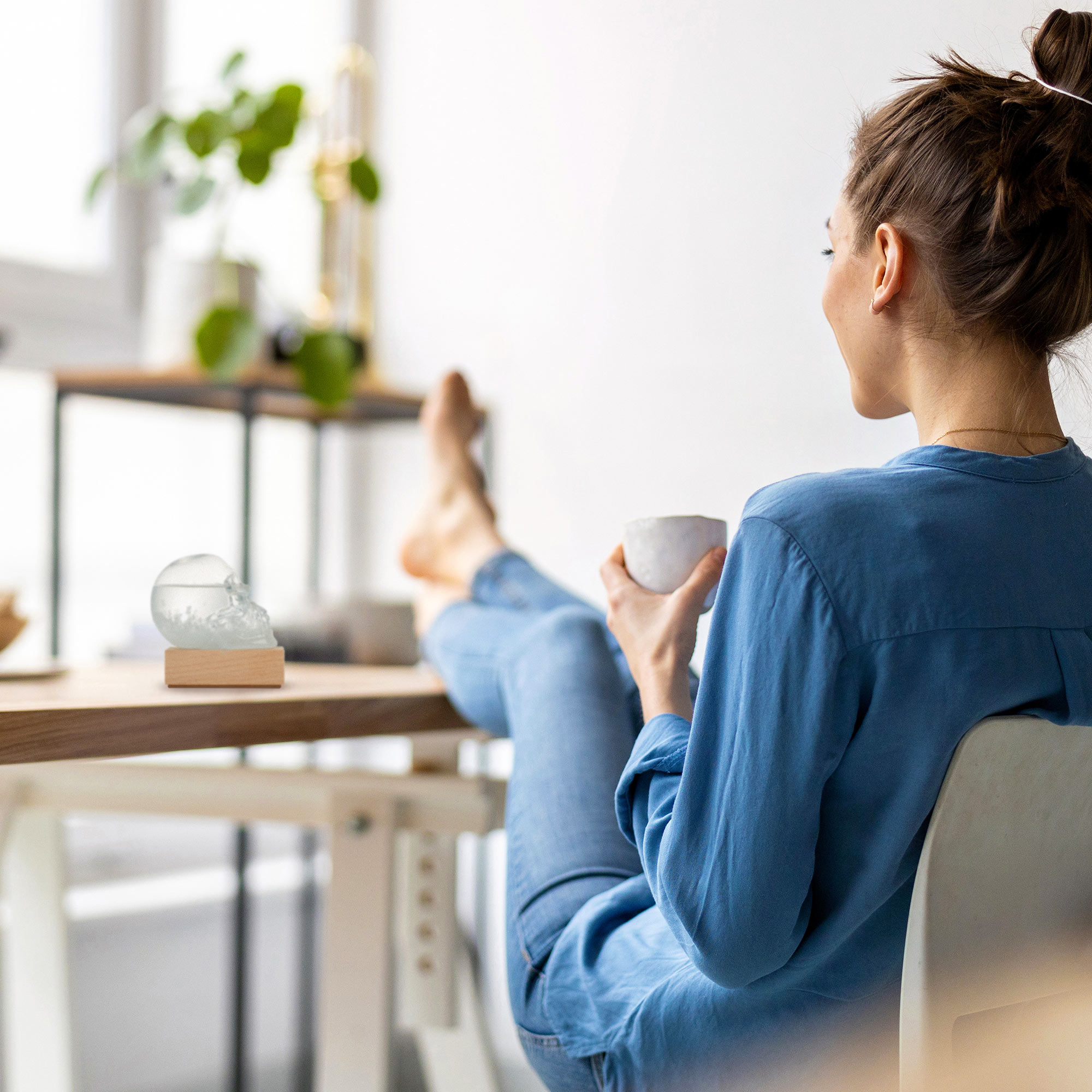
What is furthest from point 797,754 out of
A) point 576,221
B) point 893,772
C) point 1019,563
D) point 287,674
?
point 576,221

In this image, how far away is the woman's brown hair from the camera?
640mm

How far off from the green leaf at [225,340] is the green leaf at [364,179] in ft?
1.12

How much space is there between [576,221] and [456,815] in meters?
0.90

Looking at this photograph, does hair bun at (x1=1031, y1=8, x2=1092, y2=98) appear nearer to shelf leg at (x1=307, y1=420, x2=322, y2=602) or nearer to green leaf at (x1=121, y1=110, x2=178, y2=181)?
green leaf at (x1=121, y1=110, x2=178, y2=181)

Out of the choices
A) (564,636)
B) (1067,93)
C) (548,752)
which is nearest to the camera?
(1067,93)

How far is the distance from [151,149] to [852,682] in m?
1.48

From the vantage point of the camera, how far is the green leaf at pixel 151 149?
170 centimetres

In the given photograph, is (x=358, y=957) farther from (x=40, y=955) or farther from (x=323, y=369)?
(x=323, y=369)

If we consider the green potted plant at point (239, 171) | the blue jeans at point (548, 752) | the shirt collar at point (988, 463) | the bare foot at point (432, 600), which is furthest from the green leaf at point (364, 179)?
the shirt collar at point (988, 463)

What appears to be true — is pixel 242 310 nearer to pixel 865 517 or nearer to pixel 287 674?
pixel 287 674

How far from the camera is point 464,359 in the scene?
2.03 meters

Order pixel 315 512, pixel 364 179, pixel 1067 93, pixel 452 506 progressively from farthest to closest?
1. pixel 315 512
2. pixel 364 179
3. pixel 452 506
4. pixel 1067 93

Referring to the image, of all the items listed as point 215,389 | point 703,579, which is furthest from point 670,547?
point 215,389

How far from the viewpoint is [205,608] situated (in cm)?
91
